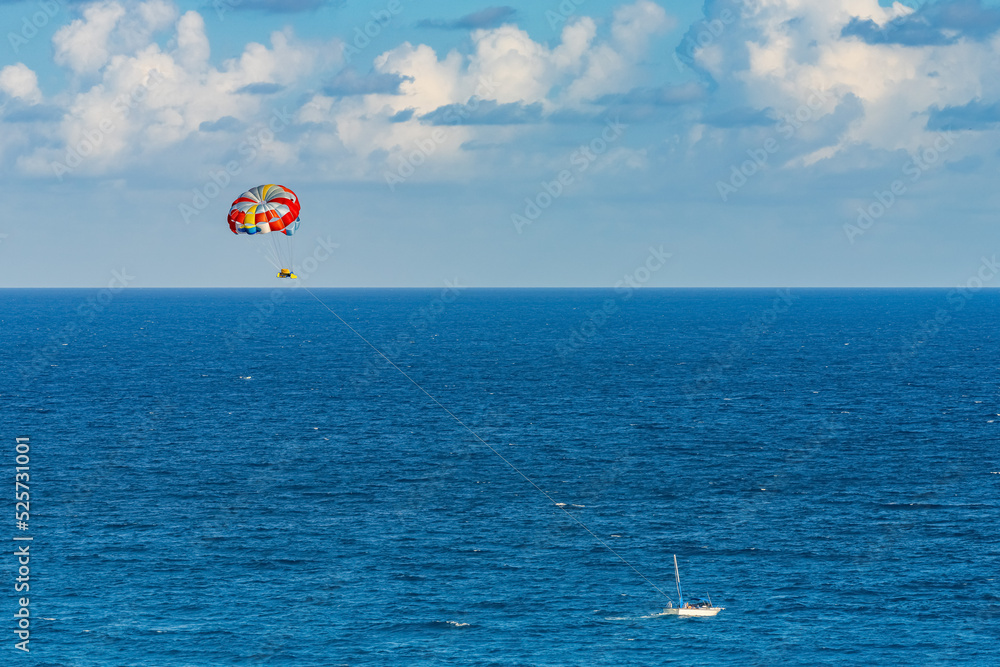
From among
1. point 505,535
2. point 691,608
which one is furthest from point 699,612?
point 505,535

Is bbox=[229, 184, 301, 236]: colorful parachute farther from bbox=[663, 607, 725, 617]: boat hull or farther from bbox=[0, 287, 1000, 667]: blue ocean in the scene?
bbox=[663, 607, 725, 617]: boat hull

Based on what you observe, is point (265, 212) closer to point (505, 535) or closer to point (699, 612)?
point (505, 535)

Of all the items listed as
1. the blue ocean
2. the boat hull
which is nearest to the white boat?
the boat hull

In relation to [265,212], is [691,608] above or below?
below

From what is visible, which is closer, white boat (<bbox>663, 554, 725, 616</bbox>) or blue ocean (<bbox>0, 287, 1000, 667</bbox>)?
blue ocean (<bbox>0, 287, 1000, 667</bbox>)

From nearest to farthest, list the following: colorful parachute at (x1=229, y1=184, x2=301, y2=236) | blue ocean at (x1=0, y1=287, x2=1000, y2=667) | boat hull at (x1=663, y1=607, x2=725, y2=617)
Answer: blue ocean at (x1=0, y1=287, x2=1000, y2=667) < boat hull at (x1=663, y1=607, x2=725, y2=617) < colorful parachute at (x1=229, y1=184, x2=301, y2=236)

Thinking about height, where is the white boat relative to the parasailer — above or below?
below

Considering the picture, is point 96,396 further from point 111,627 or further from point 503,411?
point 111,627
